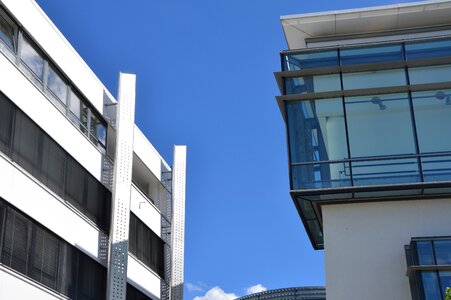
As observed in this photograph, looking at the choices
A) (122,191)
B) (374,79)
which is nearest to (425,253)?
(374,79)

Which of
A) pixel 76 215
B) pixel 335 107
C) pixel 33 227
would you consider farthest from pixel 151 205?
pixel 335 107

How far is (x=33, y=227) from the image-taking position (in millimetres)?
21781

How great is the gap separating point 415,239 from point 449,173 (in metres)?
2.37

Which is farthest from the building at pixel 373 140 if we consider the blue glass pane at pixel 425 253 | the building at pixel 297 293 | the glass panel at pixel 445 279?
the building at pixel 297 293

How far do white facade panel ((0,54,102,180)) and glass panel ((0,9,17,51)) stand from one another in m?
0.86

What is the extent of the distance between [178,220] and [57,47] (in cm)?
1313

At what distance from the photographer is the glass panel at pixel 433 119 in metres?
20.8

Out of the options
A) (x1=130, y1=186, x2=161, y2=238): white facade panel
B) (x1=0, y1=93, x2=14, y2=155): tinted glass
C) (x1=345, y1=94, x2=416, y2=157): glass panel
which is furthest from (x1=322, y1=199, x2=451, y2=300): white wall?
(x1=130, y1=186, x2=161, y2=238): white facade panel

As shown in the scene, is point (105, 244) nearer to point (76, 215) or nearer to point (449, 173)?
point (76, 215)

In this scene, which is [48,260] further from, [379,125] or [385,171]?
[379,125]

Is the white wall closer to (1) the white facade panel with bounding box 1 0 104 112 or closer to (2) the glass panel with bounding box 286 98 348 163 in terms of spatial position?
(2) the glass panel with bounding box 286 98 348 163

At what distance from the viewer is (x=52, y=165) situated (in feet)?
76.6

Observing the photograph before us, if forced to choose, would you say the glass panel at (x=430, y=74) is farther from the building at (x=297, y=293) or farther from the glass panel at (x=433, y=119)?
the building at (x=297, y=293)

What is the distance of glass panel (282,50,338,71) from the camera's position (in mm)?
22078
